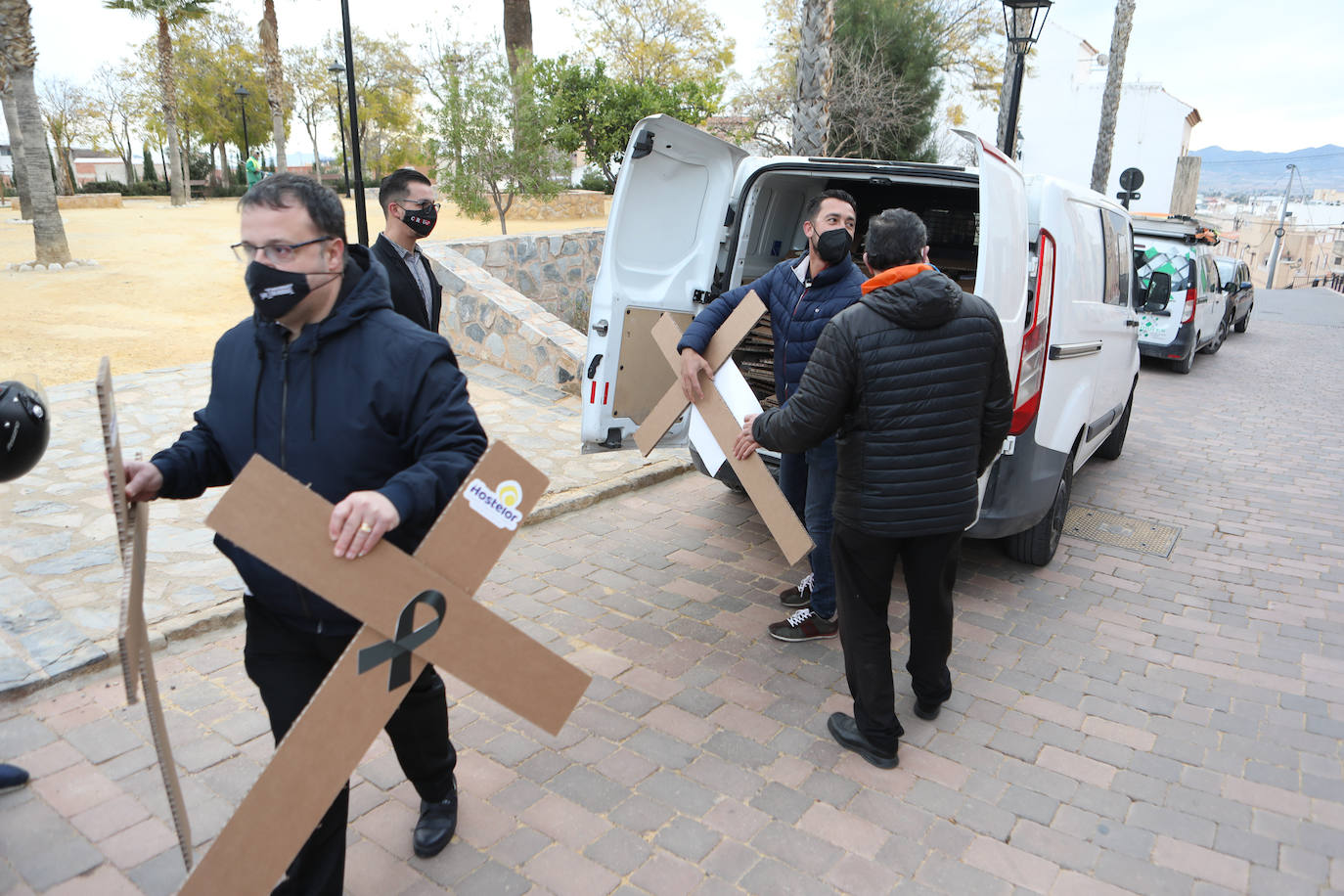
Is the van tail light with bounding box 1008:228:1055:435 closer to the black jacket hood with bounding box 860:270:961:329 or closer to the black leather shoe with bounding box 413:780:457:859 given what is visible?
the black jacket hood with bounding box 860:270:961:329

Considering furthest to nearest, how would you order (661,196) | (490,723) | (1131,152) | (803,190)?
(1131,152)
(803,190)
(661,196)
(490,723)

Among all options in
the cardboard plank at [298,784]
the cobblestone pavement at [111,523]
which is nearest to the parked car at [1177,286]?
the cobblestone pavement at [111,523]

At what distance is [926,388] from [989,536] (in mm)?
1751

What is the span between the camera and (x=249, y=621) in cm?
226

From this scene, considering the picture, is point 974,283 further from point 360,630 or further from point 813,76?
point 813,76

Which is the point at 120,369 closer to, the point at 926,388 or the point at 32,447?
the point at 32,447

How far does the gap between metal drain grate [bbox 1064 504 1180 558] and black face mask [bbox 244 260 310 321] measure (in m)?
5.21

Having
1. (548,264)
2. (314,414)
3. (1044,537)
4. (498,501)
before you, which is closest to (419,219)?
(314,414)

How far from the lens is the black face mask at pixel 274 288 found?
200 cm

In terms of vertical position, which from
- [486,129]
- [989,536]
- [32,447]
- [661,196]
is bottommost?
[989,536]

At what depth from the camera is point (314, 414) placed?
6.69 ft

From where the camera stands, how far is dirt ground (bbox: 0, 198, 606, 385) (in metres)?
9.05

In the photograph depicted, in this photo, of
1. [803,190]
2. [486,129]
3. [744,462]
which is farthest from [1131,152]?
[744,462]

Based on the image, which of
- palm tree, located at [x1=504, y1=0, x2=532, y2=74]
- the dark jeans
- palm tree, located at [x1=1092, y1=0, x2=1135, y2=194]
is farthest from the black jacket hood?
palm tree, located at [x1=1092, y1=0, x2=1135, y2=194]
